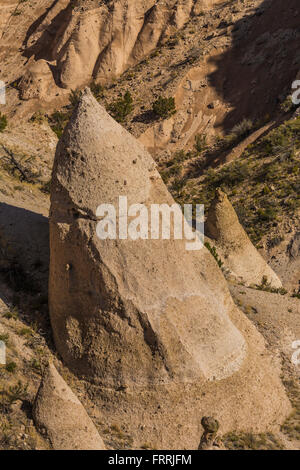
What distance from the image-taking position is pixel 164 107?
41.9 meters

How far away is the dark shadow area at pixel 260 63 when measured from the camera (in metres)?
40.1

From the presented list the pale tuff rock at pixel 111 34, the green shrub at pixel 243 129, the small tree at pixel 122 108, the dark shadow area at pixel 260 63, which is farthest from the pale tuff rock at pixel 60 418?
the pale tuff rock at pixel 111 34

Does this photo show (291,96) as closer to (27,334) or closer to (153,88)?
(153,88)

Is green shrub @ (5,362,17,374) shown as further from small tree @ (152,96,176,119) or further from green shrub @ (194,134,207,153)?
small tree @ (152,96,176,119)

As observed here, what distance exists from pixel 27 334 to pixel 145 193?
3757mm

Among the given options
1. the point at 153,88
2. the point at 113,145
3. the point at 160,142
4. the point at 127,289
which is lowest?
the point at 127,289

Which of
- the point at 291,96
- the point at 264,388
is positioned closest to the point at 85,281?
the point at 264,388

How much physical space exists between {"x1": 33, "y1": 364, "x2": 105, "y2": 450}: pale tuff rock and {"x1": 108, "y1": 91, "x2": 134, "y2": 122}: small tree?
36.3 metres

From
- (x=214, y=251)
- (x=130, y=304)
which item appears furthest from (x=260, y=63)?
(x=130, y=304)

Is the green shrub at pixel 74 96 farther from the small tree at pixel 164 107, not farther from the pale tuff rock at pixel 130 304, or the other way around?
the pale tuff rock at pixel 130 304

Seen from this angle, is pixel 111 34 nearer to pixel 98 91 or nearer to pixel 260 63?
pixel 98 91

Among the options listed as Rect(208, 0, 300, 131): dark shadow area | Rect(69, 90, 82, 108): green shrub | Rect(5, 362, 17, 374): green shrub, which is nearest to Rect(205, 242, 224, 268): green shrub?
Rect(5, 362, 17, 374): green shrub
